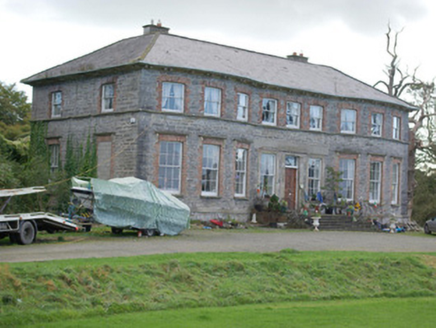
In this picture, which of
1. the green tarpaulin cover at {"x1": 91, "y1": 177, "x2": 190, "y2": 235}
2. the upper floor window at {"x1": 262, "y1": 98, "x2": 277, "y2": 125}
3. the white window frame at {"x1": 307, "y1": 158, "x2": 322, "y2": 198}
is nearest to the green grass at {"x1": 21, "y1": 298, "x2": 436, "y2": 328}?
the green tarpaulin cover at {"x1": 91, "y1": 177, "x2": 190, "y2": 235}

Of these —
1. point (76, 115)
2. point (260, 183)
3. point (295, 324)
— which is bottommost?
point (295, 324)

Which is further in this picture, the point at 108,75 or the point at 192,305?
the point at 108,75

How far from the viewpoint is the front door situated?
37.1 metres

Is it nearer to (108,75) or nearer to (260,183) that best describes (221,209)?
(260,183)

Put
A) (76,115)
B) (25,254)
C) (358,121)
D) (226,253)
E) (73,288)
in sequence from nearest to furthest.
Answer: (73,288) → (25,254) → (226,253) → (76,115) → (358,121)

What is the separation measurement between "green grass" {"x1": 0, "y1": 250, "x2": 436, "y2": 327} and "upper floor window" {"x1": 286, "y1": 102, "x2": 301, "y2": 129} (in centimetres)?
1678

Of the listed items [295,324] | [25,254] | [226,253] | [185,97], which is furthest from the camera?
[185,97]

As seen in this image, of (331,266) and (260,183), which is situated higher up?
(260,183)

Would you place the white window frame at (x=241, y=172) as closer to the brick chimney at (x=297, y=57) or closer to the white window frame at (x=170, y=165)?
the white window frame at (x=170, y=165)

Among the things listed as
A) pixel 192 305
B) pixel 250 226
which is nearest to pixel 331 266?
pixel 192 305

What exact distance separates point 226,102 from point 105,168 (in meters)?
6.42

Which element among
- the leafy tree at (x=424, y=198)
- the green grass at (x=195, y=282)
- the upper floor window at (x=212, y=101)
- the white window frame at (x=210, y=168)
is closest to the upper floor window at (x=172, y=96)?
the upper floor window at (x=212, y=101)

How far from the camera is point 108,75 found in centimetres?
3328

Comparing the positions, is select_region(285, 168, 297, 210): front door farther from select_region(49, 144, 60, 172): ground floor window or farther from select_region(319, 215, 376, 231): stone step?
select_region(49, 144, 60, 172): ground floor window
